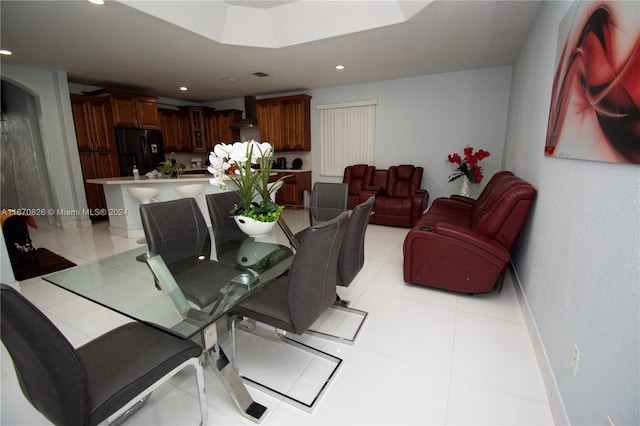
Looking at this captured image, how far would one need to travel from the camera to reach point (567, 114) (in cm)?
161

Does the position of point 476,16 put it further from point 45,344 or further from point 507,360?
point 45,344

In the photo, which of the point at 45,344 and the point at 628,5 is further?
the point at 628,5

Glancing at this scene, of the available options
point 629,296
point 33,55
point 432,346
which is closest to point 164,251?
point 432,346

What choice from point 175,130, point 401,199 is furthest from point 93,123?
point 401,199

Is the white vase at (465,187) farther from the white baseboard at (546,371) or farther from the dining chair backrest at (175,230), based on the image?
the dining chair backrest at (175,230)

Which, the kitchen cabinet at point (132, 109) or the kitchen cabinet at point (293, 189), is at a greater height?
the kitchen cabinet at point (132, 109)

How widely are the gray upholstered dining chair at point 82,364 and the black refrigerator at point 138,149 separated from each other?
551 centimetres

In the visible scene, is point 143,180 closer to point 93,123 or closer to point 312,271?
point 93,123

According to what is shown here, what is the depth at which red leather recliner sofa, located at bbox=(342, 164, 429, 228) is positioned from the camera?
476 centimetres

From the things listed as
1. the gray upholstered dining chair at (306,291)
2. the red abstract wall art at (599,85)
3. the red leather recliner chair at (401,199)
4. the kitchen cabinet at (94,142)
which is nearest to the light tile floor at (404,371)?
the gray upholstered dining chair at (306,291)

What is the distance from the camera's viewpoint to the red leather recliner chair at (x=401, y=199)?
473cm

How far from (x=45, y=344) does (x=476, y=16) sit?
3.84 metres

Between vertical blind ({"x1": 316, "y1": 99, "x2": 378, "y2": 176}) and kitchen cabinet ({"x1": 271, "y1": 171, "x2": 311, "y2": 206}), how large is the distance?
535 millimetres

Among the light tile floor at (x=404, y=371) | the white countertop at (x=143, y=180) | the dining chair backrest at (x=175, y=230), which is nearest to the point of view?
the light tile floor at (x=404, y=371)
